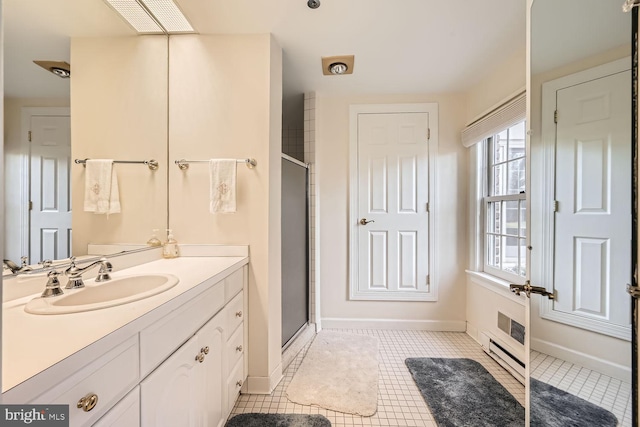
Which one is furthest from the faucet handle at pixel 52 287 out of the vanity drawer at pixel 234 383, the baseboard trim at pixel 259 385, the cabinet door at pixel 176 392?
the baseboard trim at pixel 259 385

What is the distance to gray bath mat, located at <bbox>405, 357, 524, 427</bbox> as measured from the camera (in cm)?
144

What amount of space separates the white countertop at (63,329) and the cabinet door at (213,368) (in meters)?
0.24

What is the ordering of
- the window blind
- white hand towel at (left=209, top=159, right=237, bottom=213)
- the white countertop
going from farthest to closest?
the window blind, white hand towel at (left=209, top=159, right=237, bottom=213), the white countertop

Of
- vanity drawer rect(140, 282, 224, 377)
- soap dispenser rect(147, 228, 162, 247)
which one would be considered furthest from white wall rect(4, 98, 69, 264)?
soap dispenser rect(147, 228, 162, 247)

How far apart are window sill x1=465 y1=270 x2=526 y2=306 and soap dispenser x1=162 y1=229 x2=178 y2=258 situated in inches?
88.4

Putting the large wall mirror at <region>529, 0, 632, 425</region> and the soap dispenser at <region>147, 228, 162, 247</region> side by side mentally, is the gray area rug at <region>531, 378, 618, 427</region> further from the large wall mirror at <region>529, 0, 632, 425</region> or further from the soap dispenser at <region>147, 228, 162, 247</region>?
the soap dispenser at <region>147, 228, 162, 247</region>

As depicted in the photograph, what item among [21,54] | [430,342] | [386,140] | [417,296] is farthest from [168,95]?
[430,342]

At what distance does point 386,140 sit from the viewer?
251 centimetres

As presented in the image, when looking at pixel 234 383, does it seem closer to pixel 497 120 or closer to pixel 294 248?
pixel 294 248

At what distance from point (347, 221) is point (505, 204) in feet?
4.27

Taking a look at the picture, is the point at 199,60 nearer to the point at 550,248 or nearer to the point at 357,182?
the point at 357,182

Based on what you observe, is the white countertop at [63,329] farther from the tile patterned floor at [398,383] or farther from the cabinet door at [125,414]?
the tile patterned floor at [398,383]

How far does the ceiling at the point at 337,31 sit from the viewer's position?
3.18 ft

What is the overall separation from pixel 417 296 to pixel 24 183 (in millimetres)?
2660
